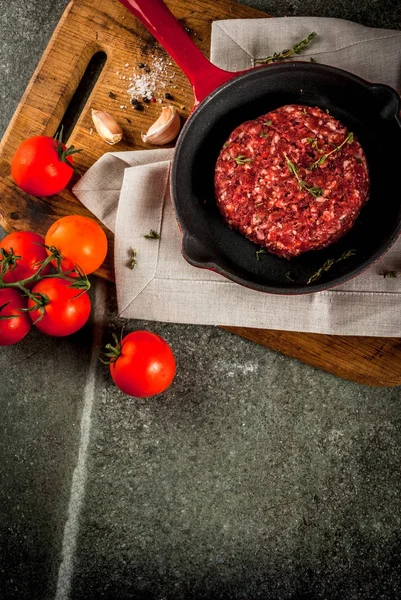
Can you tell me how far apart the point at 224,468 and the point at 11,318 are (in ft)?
2.08

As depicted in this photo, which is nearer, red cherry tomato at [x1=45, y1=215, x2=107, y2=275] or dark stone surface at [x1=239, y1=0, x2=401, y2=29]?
red cherry tomato at [x1=45, y1=215, x2=107, y2=275]

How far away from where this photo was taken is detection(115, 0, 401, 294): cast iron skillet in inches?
43.3

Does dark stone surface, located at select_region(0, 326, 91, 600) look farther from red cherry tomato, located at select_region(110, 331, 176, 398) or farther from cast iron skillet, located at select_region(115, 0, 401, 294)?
cast iron skillet, located at select_region(115, 0, 401, 294)

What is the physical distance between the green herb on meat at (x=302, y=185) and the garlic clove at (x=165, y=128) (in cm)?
31

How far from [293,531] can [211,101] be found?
3.38 feet

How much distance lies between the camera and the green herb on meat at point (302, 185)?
1068 millimetres

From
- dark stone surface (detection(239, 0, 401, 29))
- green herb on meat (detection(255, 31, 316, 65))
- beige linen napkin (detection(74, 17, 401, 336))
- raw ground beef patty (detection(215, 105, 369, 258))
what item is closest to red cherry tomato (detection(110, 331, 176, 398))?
beige linen napkin (detection(74, 17, 401, 336))

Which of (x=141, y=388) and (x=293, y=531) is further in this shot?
(x=293, y=531)

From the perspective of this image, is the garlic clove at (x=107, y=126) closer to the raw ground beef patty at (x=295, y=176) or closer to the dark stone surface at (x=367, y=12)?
the raw ground beef patty at (x=295, y=176)

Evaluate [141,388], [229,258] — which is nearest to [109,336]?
[141,388]

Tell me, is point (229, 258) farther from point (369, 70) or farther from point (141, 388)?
point (369, 70)

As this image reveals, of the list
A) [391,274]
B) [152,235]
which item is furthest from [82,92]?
[391,274]

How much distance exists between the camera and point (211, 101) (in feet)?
3.72

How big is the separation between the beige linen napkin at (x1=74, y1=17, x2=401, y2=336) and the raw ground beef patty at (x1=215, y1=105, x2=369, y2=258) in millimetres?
165
